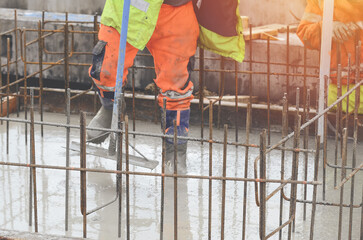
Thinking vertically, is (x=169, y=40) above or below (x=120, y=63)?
above

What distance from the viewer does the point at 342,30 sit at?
6.53 meters

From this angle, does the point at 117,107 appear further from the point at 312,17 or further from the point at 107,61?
the point at 312,17

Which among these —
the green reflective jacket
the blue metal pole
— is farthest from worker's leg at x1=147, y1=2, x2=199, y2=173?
the blue metal pole

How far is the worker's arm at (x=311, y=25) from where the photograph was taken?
667 centimetres

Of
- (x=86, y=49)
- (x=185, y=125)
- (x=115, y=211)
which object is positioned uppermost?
(x=86, y=49)

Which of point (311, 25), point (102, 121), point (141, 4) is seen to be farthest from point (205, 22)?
point (311, 25)

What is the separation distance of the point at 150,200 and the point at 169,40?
1.22 metres

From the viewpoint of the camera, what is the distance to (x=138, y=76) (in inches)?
319

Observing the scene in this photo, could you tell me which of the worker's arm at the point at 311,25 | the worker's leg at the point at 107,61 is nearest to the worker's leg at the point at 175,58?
the worker's leg at the point at 107,61

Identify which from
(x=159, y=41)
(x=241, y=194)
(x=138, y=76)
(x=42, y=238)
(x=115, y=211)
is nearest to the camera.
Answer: (x=42, y=238)

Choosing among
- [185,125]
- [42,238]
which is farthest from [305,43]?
[42,238]

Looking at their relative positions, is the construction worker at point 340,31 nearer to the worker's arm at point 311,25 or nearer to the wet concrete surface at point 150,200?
the worker's arm at point 311,25

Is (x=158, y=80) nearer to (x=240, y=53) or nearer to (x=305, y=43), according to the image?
(x=240, y=53)

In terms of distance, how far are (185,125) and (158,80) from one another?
395mm
